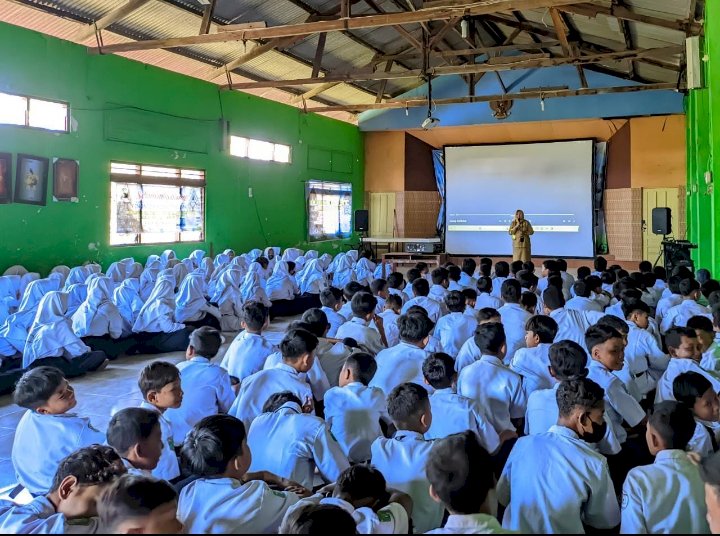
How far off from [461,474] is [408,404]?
70 centimetres

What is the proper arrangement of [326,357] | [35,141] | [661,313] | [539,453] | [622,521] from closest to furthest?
[622,521] < [539,453] < [326,357] < [661,313] < [35,141]

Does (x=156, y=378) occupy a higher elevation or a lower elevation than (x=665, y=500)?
higher

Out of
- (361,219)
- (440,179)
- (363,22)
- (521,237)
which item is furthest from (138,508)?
(440,179)

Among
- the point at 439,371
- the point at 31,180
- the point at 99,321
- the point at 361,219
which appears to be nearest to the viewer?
the point at 439,371

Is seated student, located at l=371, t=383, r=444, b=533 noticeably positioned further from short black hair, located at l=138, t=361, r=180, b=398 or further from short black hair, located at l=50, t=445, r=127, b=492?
short black hair, located at l=138, t=361, r=180, b=398

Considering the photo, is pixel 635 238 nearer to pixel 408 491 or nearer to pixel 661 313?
pixel 661 313

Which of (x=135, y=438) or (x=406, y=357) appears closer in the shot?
(x=135, y=438)

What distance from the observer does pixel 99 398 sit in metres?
5.20

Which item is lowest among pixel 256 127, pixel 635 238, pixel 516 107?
pixel 635 238

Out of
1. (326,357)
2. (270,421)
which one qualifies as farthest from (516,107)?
(270,421)

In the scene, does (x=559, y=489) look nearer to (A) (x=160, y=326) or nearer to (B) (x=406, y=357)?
(B) (x=406, y=357)

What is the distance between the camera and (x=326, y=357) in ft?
13.0

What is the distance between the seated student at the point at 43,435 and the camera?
2.58 metres

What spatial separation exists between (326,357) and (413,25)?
414 inches
